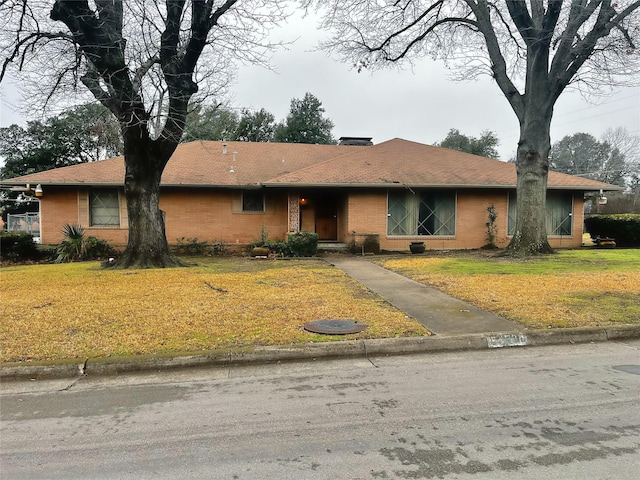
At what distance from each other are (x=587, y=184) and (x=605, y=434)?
57.6 feet

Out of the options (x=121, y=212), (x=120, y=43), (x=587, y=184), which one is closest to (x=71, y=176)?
(x=121, y=212)

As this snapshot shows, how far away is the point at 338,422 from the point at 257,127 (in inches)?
1477

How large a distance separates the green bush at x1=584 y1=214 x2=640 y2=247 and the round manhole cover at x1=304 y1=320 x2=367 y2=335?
18642 millimetres

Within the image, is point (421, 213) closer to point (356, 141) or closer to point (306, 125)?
point (356, 141)

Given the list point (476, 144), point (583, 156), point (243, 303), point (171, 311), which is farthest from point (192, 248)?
point (583, 156)

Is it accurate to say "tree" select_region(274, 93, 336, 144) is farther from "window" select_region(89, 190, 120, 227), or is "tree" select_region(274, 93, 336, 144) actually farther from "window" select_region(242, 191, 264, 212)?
"window" select_region(89, 190, 120, 227)

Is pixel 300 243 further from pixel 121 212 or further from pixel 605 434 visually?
pixel 605 434

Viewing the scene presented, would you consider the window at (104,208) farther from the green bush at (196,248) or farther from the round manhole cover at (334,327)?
the round manhole cover at (334,327)

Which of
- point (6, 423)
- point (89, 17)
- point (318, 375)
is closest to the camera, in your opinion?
point (6, 423)

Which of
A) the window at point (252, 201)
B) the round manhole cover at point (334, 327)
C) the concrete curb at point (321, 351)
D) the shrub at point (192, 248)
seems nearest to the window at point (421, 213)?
the window at point (252, 201)

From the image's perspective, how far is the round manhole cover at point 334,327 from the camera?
5.66 metres

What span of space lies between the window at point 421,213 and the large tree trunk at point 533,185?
3.26 meters

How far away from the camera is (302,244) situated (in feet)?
50.1

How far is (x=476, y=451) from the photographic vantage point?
294 centimetres
